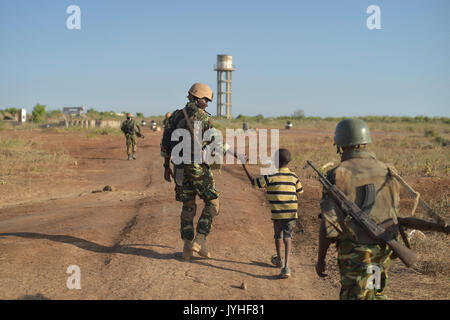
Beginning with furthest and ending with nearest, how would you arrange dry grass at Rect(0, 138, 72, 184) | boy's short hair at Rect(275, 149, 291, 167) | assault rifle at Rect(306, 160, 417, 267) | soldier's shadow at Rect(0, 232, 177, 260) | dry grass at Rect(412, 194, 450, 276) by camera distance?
1. dry grass at Rect(0, 138, 72, 184)
2. soldier's shadow at Rect(0, 232, 177, 260)
3. dry grass at Rect(412, 194, 450, 276)
4. boy's short hair at Rect(275, 149, 291, 167)
5. assault rifle at Rect(306, 160, 417, 267)

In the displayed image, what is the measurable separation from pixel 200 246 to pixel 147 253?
0.74 m

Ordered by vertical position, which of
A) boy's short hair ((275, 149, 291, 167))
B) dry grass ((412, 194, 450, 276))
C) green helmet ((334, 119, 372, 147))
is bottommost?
dry grass ((412, 194, 450, 276))

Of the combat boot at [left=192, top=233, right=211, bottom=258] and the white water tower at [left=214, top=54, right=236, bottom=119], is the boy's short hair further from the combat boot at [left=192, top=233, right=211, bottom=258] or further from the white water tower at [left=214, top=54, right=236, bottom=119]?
the white water tower at [left=214, top=54, right=236, bottom=119]

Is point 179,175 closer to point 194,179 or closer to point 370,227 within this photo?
point 194,179

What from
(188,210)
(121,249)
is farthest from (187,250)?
(121,249)

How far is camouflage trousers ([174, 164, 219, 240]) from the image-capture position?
5863 mm

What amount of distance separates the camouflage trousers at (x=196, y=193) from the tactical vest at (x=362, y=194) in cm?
257

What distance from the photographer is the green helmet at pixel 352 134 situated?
358 centimetres

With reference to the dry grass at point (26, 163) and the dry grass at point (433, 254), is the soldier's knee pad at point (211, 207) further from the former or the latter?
the dry grass at point (26, 163)

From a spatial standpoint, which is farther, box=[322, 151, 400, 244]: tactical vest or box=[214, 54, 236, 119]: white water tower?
box=[214, 54, 236, 119]: white water tower

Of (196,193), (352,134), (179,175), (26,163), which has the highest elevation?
(352,134)

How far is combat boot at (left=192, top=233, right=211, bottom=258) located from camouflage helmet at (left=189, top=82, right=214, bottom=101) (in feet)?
5.62

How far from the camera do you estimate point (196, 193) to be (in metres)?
5.96

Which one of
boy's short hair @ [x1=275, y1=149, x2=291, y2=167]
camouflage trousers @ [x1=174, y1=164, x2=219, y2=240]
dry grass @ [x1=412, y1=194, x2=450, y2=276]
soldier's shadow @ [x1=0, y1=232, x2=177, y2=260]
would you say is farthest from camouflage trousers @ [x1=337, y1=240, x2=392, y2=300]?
soldier's shadow @ [x1=0, y1=232, x2=177, y2=260]
